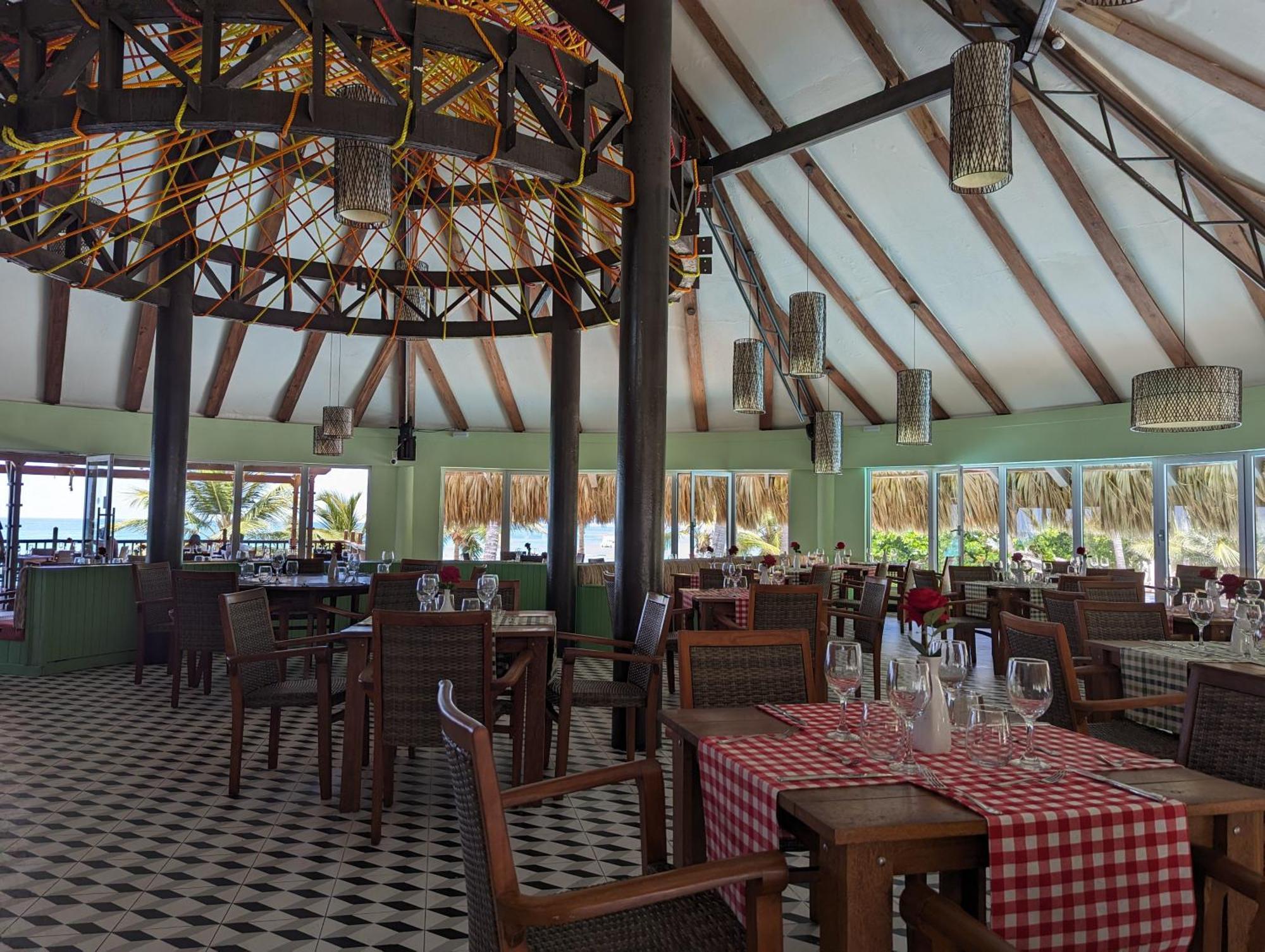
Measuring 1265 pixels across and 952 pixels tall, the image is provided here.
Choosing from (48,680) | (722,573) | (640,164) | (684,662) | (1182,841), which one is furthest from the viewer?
(722,573)

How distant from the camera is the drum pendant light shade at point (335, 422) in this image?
12.0 meters

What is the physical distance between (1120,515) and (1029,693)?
11.2 metres

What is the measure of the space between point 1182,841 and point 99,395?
46.2 feet

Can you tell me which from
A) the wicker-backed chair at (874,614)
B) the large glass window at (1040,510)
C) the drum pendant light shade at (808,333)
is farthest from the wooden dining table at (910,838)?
the large glass window at (1040,510)

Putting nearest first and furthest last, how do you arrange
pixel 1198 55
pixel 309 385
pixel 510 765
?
1. pixel 510 765
2. pixel 1198 55
3. pixel 309 385

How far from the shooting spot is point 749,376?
10.0 m

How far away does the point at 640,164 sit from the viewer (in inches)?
227

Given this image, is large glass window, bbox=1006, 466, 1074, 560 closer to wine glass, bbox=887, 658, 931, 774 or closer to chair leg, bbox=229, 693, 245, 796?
chair leg, bbox=229, 693, 245, 796

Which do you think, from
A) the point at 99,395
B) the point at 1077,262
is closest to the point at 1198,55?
the point at 1077,262

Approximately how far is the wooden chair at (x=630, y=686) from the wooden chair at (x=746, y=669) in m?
1.52

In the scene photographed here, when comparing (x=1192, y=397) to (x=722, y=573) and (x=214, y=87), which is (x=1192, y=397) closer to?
(x=722, y=573)

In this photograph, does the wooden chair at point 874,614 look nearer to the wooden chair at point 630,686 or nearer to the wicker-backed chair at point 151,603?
the wooden chair at point 630,686

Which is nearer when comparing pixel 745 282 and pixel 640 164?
pixel 640 164

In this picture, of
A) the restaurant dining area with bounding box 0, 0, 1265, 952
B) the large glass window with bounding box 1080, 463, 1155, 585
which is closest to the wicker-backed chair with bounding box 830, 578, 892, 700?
the restaurant dining area with bounding box 0, 0, 1265, 952
